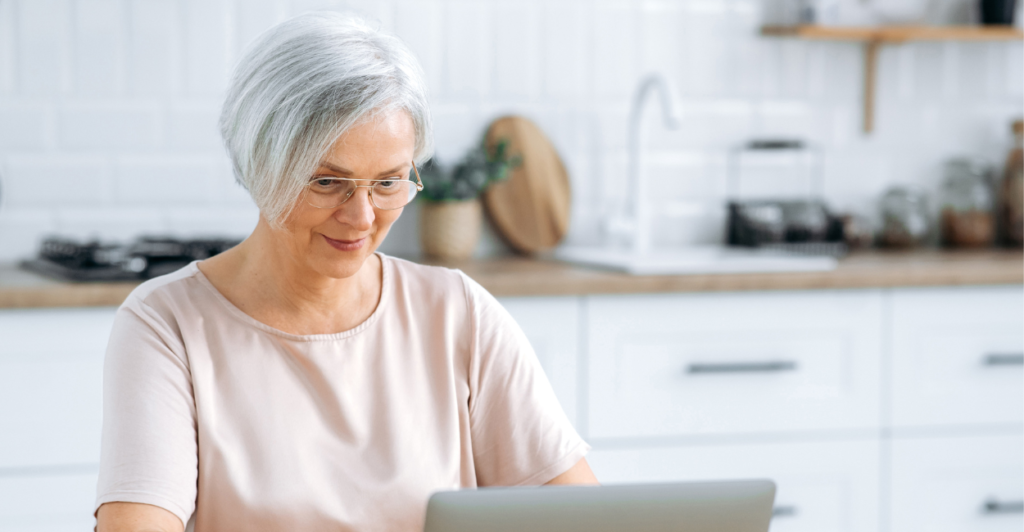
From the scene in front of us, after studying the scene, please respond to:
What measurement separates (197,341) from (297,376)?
0.42 ft

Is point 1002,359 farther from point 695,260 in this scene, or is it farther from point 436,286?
point 436,286

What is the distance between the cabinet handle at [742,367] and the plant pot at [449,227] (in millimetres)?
676

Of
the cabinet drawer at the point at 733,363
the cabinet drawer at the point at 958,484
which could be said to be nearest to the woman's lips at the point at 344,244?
the cabinet drawer at the point at 733,363

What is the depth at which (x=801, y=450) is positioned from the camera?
2.16 m

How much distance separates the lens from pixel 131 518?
103 centimetres

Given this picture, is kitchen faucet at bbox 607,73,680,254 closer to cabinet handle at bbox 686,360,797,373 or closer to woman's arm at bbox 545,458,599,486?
cabinet handle at bbox 686,360,797,373

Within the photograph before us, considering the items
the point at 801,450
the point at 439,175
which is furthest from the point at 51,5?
Answer: the point at 801,450

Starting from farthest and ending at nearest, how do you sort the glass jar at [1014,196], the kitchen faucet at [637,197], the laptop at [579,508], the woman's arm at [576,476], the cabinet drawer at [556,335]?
the glass jar at [1014,196]
the kitchen faucet at [637,197]
the cabinet drawer at [556,335]
the woman's arm at [576,476]
the laptop at [579,508]

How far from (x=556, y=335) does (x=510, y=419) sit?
784mm

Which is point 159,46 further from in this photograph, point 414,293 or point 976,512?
point 976,512

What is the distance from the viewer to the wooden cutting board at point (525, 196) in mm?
2561

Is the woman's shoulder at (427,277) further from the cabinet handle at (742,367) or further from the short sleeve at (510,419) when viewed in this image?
the cabinet handle at (742,367)

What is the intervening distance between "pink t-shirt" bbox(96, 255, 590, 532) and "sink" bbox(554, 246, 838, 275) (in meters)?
0.88

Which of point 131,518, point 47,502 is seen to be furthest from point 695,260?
point 131,518
